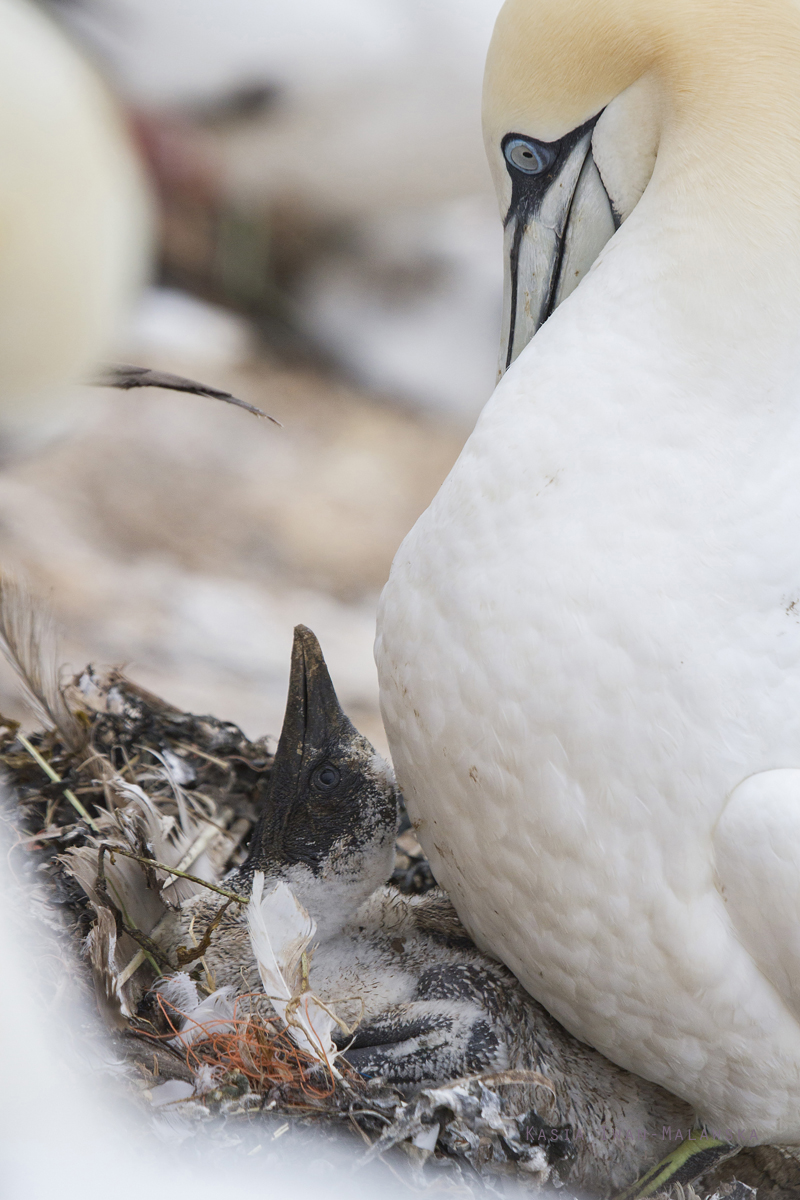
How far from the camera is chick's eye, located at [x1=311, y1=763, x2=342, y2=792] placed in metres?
1.02

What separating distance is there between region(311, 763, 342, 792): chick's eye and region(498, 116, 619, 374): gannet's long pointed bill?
45 cm

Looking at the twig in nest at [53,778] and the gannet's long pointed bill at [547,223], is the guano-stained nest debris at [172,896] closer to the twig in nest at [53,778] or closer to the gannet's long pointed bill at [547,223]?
the twig in nest at [53,778]

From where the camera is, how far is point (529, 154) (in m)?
0.86

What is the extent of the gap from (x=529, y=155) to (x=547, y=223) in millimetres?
58

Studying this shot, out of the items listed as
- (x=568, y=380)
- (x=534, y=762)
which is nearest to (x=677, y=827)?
(x=534, y=762)

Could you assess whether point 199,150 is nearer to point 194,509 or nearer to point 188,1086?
point 194,509

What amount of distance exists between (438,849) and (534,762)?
6.7 inches

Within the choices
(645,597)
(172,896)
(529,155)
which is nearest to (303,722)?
(172,896)

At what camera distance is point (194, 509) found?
69.1 inches

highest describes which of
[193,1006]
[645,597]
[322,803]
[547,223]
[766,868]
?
[547,223]

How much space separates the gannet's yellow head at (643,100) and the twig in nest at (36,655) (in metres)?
0.70

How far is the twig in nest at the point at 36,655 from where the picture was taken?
1.14 meters

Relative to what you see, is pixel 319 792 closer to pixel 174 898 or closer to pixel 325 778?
pixel 325 778

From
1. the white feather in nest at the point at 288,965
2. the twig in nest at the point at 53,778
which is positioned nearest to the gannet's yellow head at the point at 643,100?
the white feather in nest at the point at 288,965
